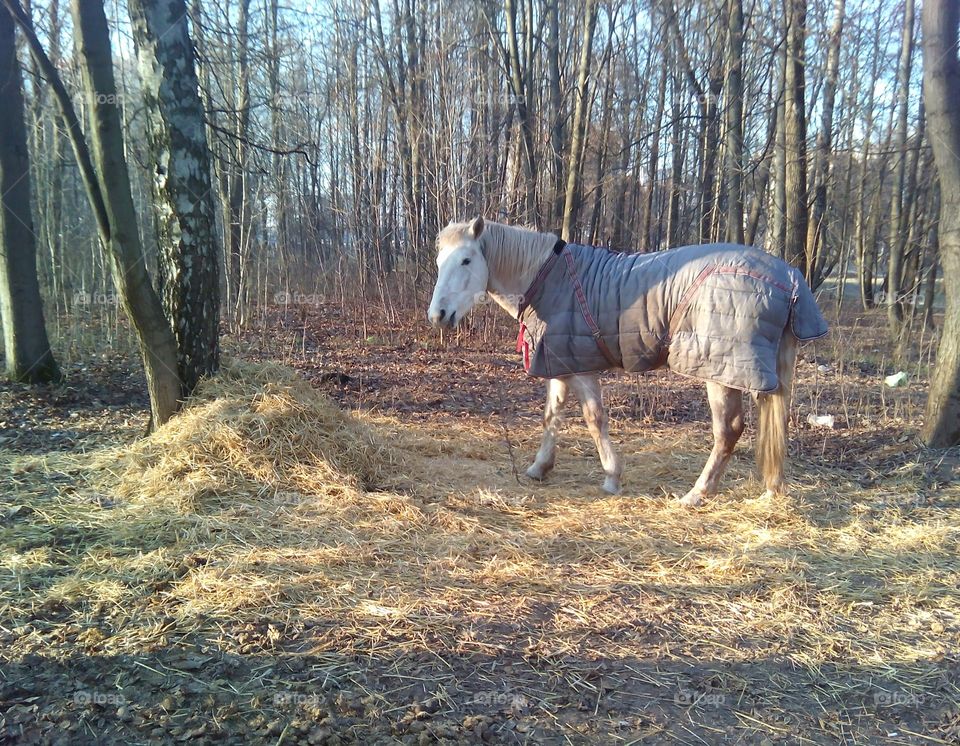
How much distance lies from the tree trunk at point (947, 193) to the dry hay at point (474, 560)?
68cm

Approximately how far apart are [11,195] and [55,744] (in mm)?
6092

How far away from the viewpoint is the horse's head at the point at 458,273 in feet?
13.4

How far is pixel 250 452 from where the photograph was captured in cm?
400

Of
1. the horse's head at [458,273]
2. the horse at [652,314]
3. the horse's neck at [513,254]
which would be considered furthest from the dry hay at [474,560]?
the horse's neck at [513,254]

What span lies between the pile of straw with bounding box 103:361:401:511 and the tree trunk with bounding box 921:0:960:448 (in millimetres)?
4444

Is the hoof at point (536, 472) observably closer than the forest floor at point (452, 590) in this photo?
No

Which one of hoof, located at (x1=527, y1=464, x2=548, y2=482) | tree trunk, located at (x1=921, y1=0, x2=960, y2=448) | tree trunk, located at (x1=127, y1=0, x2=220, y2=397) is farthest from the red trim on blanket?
tree trunk, located at (x1=921, y1=0, x2=960, y2=448)

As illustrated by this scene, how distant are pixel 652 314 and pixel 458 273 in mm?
1345

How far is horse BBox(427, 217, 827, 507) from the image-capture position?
3.83 m

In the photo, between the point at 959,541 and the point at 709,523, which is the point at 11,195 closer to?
the point at 709,523

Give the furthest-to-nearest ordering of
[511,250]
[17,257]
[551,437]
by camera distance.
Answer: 1. [17,257]
2. [551,437]
3. [511,250]

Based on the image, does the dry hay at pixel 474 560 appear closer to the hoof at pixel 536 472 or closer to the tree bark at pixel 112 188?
the hoof at pixel 536 472

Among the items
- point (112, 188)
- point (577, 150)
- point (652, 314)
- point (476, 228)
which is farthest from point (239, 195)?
point (652, 314)

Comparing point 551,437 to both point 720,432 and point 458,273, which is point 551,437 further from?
point 458,273
